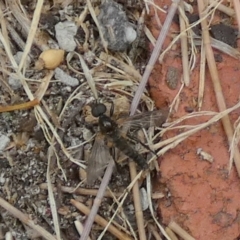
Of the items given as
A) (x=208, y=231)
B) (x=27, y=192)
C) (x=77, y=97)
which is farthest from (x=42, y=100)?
(x=208, y=231)

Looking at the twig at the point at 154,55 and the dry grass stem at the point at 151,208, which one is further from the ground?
the twig at the point at 154,55

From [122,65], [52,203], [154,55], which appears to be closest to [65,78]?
[122,65]

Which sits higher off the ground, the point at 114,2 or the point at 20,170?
the point at 114,2

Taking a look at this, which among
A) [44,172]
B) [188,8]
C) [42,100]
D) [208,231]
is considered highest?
[188,8]

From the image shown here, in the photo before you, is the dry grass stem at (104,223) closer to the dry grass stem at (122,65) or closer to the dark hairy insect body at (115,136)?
the dark hairy insect body at (115,136)

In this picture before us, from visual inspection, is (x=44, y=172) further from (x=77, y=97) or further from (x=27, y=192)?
(x=77, y=97)

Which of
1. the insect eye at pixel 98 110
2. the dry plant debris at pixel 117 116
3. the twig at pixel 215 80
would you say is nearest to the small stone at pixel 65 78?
the dry plant debris at pixel 117 116
